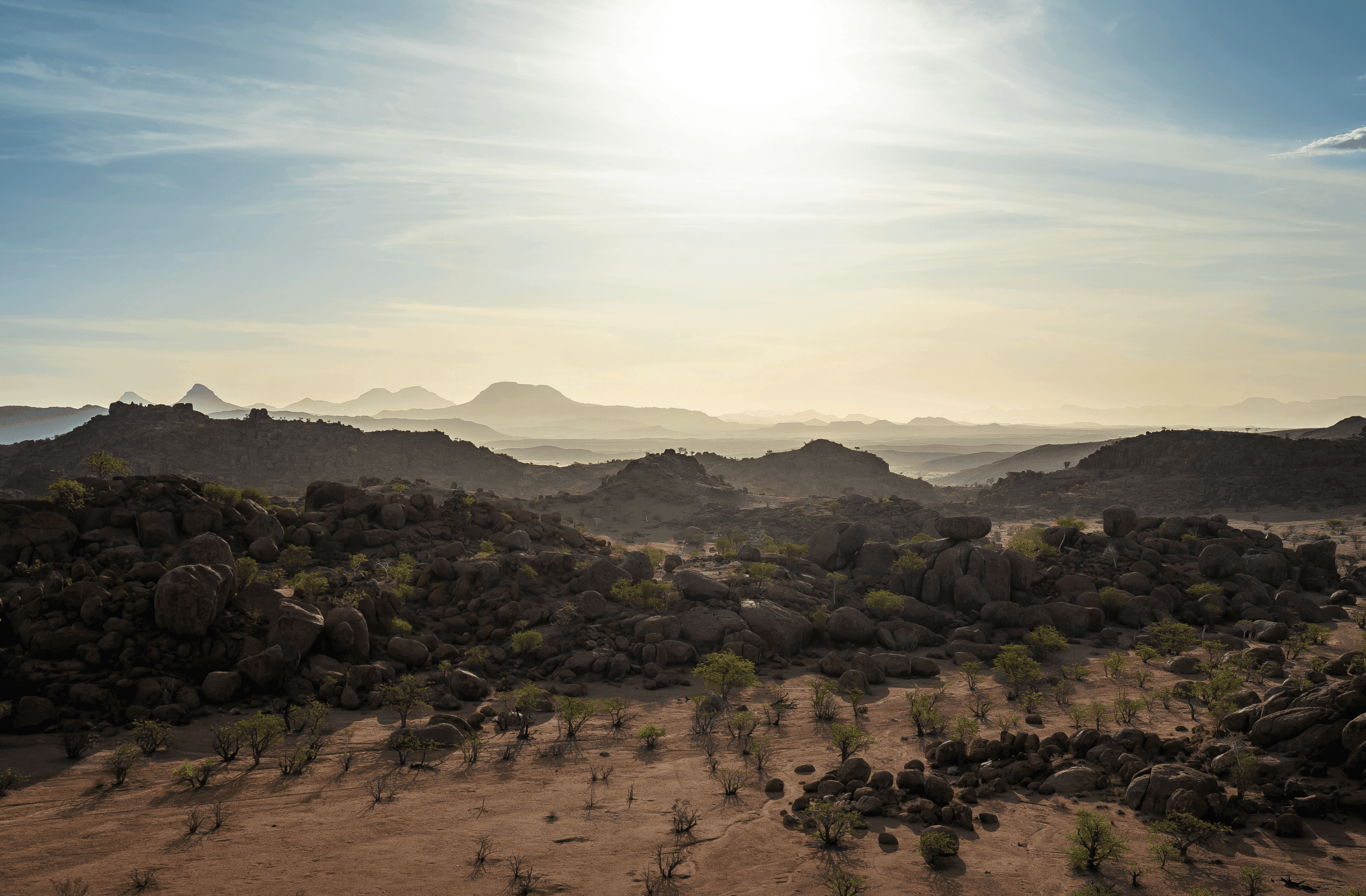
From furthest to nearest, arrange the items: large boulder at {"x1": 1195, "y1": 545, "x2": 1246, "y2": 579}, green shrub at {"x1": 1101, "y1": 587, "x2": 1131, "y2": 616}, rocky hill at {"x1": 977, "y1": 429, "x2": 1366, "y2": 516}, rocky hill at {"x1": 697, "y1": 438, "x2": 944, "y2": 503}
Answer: rocky hill at {"x1": 697, "y1": 438, "x2": 944, "y2": 503} → rocky hill at {"x1": 977, "y1": 429, "x2": 1366, "y2": 516} → large boulder at {"x1": 1195, "y1": 545, "x2": 1246, "y2": 579} → green shrub at {"x1": 1101, "y1": 587, "x2": 1131, "y2": 616}

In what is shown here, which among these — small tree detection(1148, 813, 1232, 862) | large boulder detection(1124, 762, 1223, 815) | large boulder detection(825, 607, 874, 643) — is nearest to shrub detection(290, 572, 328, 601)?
large boulder detection(825, 607, 874, 643)

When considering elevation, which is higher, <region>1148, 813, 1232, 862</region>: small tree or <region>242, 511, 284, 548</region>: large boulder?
<region>242, 511, 284, 548</region>: large boulder

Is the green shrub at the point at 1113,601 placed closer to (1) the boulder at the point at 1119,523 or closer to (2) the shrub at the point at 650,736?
(1) the boulder at the point at 1119,523

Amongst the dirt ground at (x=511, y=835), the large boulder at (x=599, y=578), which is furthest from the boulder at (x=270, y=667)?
the large boulder at (x=599, y=578)

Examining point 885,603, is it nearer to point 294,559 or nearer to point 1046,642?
point 1046,642

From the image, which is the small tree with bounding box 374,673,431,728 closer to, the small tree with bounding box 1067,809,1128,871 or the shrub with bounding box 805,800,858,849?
the shrub with bounding box 805,800,858,849

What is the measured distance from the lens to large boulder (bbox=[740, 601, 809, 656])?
2275 cm

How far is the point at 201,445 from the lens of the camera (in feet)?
245

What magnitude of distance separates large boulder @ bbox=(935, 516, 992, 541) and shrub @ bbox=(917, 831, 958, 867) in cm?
2004

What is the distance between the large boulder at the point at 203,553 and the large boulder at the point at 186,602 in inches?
56.7

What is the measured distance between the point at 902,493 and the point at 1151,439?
26.7 m

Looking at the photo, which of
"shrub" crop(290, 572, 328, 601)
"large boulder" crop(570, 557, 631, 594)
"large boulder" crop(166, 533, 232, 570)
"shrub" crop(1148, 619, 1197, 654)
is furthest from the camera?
"large boulder" crop(570, 557, 631, 594)

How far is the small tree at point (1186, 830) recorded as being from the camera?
9.89 meters

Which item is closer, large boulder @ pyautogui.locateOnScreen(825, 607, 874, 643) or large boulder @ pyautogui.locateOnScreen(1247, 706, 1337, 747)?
large boulder @ pyautogui.locateOnScreen(1247, 706, 1337, 747)
